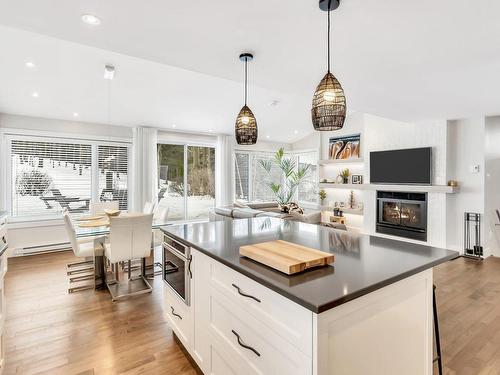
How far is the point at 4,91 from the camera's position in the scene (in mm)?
4047

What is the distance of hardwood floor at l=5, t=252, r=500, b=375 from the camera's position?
6.60ft

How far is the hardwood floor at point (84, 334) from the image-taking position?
2.01 m

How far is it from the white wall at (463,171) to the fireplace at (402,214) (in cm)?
42

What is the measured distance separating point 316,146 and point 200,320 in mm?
6973

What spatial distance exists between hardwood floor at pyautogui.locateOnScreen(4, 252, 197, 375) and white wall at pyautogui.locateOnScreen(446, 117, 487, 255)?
202 inches

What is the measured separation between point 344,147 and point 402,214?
96.5 inches

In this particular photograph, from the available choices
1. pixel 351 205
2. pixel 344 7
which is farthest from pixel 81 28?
pixel 351 205

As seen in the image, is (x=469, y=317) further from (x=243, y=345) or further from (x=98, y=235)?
(x=98, y=235)

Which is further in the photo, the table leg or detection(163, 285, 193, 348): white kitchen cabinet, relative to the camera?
the table leg

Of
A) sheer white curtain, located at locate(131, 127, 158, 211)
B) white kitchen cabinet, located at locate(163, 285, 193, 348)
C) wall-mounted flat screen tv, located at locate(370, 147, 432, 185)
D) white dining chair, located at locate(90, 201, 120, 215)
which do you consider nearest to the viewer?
white kitchen cabinet, located at locate(163, 285, 193, 348)

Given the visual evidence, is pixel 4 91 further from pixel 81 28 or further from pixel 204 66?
pixel 204 66

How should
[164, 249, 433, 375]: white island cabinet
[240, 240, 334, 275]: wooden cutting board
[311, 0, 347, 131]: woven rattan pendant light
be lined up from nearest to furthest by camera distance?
[164, 249, 433, 375]: white island cabinet < [240, 240, 334, 275]: wooden cutting board < [311, 0, 347, 131]: woven rattan pendant light

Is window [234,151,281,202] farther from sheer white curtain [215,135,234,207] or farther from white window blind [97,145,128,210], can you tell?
white window blind [97,145,128,210]

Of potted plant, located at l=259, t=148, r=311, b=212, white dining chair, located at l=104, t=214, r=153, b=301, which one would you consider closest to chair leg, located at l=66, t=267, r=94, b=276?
white dining chair, located at l=104, t=214, r=153, b=301
